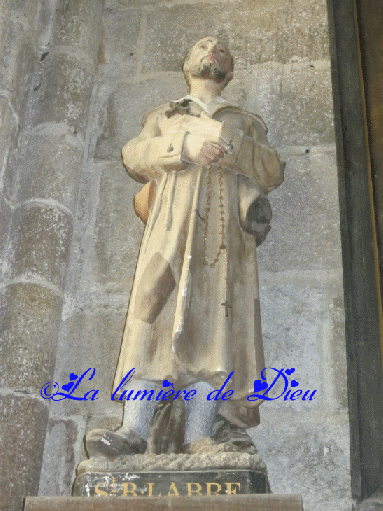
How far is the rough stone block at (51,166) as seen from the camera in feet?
10.6

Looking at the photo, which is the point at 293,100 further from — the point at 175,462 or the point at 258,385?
the point at 175,462

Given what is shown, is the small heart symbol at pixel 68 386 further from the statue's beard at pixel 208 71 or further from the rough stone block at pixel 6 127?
the statue's beard at pixel 208 71

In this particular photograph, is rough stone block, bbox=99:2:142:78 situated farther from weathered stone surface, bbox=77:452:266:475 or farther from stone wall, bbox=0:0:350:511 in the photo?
weathered stone surface, bbox=77:452:266:475

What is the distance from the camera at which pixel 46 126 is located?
338 cm

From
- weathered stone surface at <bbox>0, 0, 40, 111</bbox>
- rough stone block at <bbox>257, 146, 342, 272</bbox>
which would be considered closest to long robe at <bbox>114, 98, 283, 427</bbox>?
rough stone block at <bbox>257, 146, 342, 272</bbox>

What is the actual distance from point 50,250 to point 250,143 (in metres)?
0.97

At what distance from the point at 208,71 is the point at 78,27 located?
3.37ft

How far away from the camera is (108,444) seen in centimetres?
221

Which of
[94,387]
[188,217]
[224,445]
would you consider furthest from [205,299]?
[94,387]

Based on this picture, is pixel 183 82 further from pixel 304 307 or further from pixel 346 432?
pixel 346 432

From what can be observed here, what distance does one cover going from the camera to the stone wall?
109 inches

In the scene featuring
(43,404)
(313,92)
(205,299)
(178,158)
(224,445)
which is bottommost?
(224,445)

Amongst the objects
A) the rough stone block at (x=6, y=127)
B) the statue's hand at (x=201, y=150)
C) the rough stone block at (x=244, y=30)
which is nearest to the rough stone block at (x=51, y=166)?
the rough stone block at (x=6, y=127)

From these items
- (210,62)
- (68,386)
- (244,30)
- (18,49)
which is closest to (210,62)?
(210,62)
